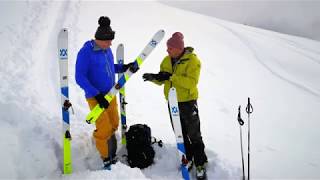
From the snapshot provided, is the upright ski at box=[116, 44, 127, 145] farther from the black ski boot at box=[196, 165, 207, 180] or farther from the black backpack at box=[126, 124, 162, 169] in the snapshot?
the black ski boot at box=[196, 165, 207, 180]

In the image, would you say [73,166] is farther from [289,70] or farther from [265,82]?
[289,70]

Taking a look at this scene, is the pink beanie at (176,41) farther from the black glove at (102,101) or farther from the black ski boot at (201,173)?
the black ski boot at (201,173)

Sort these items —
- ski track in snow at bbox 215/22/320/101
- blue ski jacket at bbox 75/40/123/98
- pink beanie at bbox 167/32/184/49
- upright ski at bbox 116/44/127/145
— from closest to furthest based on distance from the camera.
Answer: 1. blue ski jacket at bbox 75/40/123/98
2. pink beanie at bbox 167/32/184/49
3. upright ski at bbox 116/44/127/145
4. ski track in snow at bbox 215/22/320/101

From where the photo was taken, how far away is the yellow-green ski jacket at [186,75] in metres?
5.34

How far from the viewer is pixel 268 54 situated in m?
16.4

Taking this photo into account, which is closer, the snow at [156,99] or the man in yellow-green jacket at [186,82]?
the man in yellow-green jacket at [186,82]

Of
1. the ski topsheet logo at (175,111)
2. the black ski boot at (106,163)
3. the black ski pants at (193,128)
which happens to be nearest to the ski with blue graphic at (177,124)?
the ski topsheet logo at (175,111)

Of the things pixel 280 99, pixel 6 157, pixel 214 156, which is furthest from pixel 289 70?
pixel 6 157

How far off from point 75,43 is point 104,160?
6.98m

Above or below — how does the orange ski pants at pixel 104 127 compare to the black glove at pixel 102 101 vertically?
below

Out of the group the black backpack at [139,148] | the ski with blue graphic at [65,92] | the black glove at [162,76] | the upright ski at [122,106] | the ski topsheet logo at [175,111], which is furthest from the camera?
the upright ski at [122,106]

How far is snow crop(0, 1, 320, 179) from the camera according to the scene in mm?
5547

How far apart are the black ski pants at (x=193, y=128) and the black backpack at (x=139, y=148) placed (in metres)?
0.64

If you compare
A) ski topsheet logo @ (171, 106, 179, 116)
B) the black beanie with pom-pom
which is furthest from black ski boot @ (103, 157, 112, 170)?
the black beanie with pom-pom
